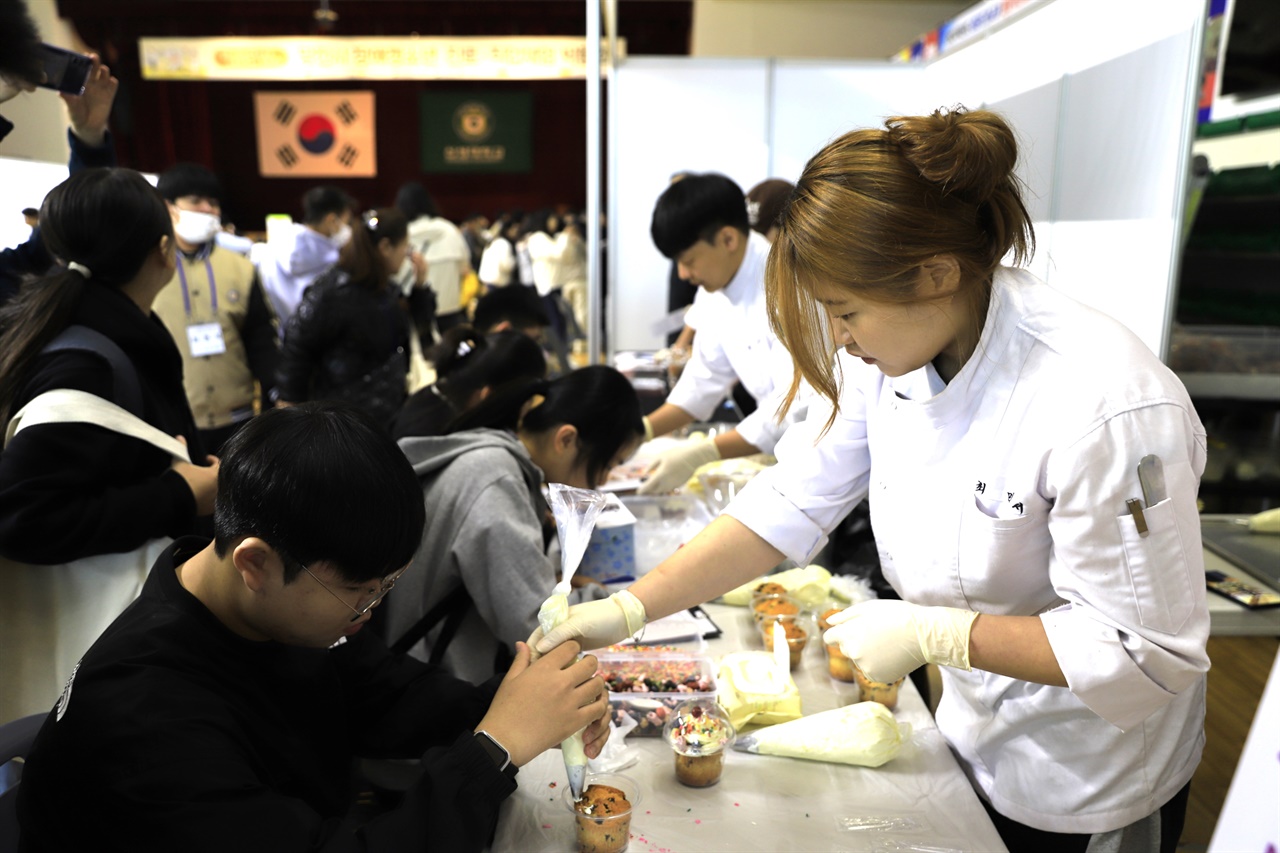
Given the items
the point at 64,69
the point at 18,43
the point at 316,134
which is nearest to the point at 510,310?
the point at 64,69

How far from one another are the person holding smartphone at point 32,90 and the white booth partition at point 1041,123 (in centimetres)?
131

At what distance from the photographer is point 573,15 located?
9172 millimetres

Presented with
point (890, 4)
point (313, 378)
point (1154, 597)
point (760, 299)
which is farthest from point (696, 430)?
point (890, 4)

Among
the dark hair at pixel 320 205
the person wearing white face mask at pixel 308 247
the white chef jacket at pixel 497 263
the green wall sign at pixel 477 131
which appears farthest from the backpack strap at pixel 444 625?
the green wall sign at pixel 477 131

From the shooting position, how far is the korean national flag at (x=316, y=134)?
1007 centimetres

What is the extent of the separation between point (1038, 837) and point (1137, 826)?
0.12 metres

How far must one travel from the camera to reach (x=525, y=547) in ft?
4.91

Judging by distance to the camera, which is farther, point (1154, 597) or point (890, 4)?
point (890, 4)

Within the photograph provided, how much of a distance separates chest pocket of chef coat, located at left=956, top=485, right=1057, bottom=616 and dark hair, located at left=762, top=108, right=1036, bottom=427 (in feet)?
0.84

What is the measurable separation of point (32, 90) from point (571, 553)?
122 cm

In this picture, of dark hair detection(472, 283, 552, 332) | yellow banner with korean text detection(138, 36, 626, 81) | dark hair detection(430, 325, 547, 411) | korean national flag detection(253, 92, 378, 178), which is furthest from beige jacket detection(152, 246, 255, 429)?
korean national flag detection(253, 92, 378, 178)

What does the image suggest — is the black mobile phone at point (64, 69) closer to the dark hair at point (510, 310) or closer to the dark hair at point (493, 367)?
the dark hair at point (493, 367)

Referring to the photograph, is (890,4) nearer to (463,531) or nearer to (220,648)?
(463,531)

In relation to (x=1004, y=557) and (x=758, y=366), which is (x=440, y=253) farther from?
(x=1004, y=557)
